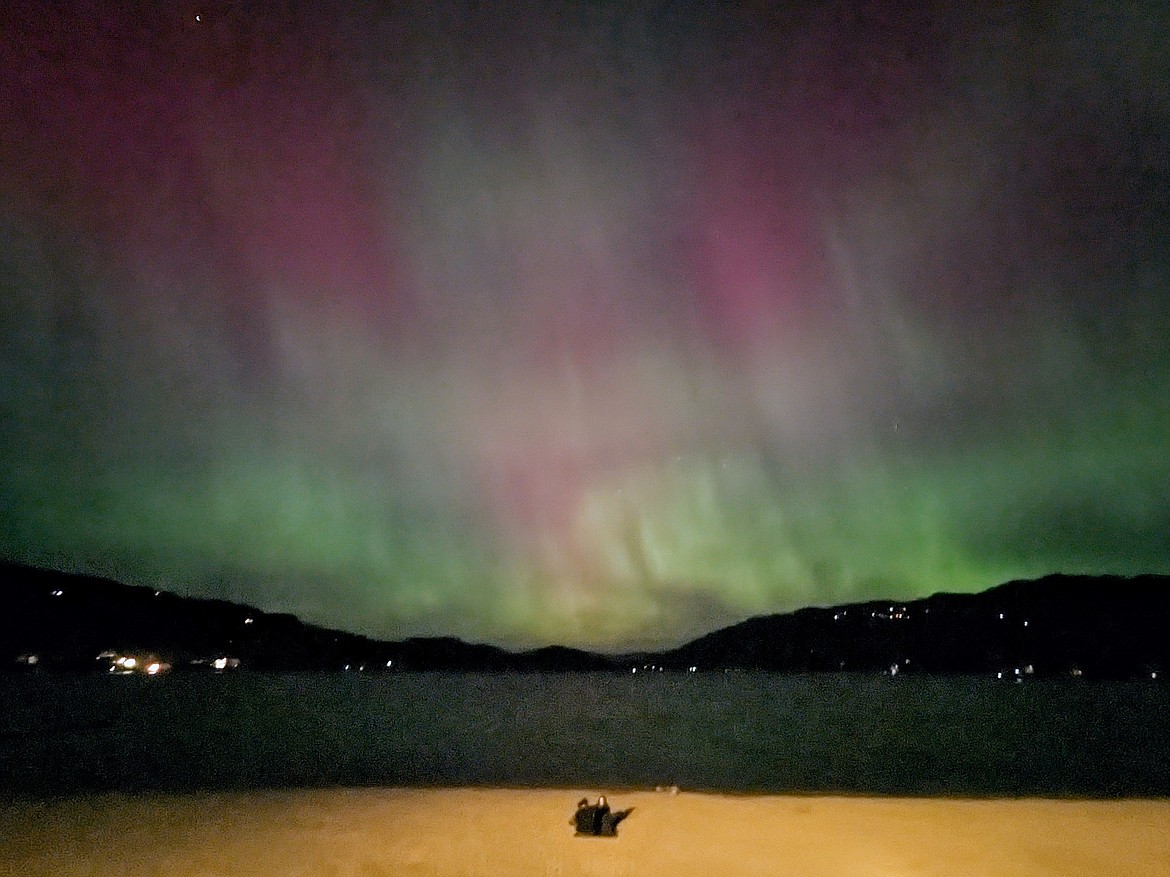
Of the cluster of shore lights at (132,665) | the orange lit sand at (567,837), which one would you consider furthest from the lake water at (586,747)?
the cluster of shore lights at (132,665)

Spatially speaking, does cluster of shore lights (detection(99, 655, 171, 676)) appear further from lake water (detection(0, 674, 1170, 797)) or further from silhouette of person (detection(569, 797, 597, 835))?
silhouette of person (detection(569, 797, 597, 835))

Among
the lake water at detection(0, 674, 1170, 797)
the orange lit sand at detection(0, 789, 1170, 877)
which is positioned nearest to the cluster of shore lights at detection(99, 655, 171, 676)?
the lake water at detection(0, 674, 1170, 797)

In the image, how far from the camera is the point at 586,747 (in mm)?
45188

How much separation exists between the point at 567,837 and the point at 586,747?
3324cm

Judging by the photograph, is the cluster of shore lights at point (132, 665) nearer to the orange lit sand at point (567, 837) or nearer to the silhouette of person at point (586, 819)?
the orange lit sand at point (567, 837)

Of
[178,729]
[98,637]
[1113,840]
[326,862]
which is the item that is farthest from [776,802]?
[98,637]

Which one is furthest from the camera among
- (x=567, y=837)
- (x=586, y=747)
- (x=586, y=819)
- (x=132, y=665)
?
(x=132, y=665)

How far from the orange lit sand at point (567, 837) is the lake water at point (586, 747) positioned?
20.4 ft

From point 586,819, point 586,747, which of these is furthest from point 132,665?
point 586,819

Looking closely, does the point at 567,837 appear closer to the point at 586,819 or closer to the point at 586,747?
the point at 586,819

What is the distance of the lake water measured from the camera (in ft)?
97.8

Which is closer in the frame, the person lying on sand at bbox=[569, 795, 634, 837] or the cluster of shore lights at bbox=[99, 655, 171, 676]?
the person lying on sand at bbox=[569, 795, 634, 837]

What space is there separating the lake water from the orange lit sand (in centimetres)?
622

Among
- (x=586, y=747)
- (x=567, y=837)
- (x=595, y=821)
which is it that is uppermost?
(x=586, y=747)
